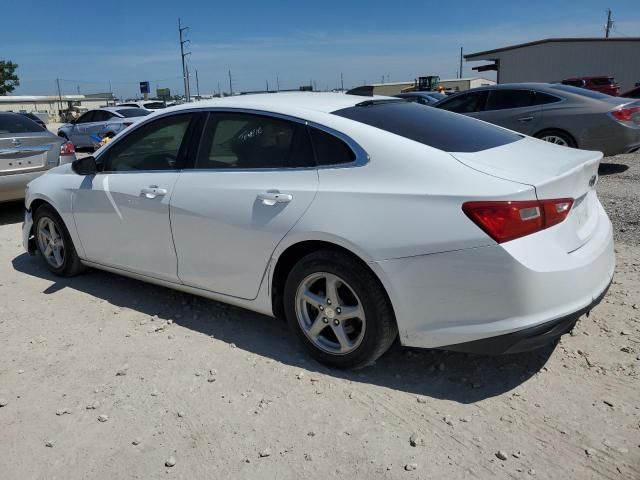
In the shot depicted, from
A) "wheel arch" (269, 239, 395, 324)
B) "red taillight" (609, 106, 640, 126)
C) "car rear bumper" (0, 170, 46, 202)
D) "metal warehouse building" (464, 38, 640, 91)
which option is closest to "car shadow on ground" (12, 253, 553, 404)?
"wheel arch" (269, 239, 395, 324)

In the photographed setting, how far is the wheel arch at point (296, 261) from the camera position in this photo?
9.34 ft

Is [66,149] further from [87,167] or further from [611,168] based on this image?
[611,168]

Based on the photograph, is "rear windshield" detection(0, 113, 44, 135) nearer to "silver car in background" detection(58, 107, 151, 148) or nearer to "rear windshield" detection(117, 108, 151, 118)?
"silver car in background" detection(58, 107, 151, 148)

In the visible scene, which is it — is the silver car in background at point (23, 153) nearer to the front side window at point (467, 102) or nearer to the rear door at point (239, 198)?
the rear door at point (239, 198)

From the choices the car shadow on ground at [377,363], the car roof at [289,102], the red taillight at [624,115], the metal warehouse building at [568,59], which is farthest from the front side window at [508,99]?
the metal warehouse building at [568,59]

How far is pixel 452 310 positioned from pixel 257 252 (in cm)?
121

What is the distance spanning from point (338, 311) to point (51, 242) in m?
3.15

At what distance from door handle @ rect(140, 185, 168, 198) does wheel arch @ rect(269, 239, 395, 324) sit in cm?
104

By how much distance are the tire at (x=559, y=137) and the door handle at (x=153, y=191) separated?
6773mm

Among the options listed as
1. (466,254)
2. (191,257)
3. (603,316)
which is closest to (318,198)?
(466,254)

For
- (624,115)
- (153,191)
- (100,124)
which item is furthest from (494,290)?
(100,124)

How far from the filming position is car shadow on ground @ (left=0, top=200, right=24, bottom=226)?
24.9ft

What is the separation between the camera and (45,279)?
5.04 meters

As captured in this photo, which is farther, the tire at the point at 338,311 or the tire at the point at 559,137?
the tire at the point at 559,137
